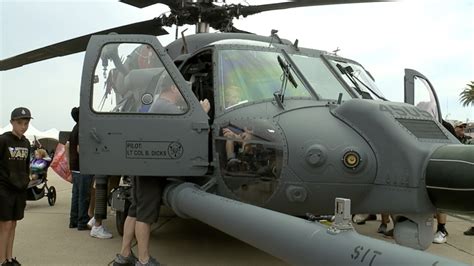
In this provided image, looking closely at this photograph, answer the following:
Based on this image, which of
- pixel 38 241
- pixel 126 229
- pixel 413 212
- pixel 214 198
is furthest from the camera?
pixel 38 241

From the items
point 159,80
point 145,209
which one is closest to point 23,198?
point 145,209

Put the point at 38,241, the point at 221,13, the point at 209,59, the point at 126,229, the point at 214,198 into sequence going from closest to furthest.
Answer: the point at 214,198 < the point at 126,229 < the point at 209,59 < the point at 38,241 < the point at 221,13

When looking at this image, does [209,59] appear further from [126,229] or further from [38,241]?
[38,241]

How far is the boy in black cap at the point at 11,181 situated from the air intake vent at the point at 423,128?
362cm

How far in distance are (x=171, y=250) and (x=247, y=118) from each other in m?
2.03

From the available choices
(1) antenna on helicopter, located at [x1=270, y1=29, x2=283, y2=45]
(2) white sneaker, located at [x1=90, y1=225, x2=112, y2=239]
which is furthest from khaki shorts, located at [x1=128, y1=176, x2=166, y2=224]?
(1) antenna on helicopter, located at [x1=270, y1=29, x2=283, y2=45]

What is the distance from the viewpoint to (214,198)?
3.22m

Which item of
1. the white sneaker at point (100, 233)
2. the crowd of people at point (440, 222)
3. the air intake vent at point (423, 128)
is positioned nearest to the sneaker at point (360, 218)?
the crowd of people at point (440, 222)

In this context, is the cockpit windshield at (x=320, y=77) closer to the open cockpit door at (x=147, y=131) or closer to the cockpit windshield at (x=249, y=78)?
the cockpit windshield at (x=249, y=78)

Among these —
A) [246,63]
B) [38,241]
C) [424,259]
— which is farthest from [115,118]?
[424,259]

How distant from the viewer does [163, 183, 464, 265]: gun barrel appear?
1613 mm

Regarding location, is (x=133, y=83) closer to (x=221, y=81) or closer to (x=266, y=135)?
(x=221, y=81)

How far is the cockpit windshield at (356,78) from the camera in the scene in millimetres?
4922

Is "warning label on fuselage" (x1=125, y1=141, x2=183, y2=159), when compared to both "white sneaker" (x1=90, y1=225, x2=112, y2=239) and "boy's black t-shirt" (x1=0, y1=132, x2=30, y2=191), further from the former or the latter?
"white sneaker" (x1=90, y1=225, x2=112, y2=239)
